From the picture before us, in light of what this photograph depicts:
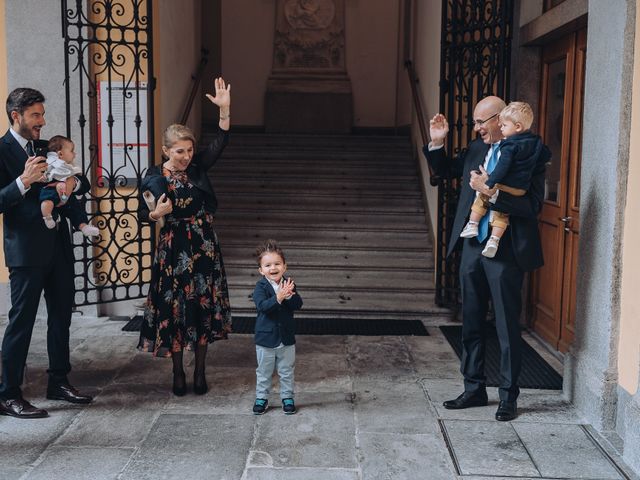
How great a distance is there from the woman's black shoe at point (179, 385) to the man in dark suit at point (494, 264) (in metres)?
1.57

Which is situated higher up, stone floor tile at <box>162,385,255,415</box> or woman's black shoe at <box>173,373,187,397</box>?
woman's black shoe at <box>173,373,187,397</box>

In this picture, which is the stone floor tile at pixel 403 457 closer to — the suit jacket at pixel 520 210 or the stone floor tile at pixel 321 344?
the suit jacket at pixel 520 210

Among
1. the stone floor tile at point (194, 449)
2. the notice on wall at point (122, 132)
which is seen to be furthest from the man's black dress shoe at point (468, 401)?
the notice on wall at point (122, 132)

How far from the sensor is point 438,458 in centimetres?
366

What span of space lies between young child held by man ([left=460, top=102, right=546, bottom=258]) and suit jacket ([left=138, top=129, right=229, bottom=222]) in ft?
5.22

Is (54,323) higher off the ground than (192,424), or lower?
higher

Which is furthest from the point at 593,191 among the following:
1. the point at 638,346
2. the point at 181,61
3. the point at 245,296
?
the point at 181,61

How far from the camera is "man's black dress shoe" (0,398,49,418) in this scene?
416 cm

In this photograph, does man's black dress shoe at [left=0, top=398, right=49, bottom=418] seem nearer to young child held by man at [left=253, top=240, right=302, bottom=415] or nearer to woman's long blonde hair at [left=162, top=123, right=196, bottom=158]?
young child held by man at [left=253, top=240, right=302, bottom=415]

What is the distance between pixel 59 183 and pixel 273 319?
55.6 inches

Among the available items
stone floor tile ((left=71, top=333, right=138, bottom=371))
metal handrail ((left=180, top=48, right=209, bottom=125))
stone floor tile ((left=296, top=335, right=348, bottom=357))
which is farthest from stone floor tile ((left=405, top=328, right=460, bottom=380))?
metal handrail ((left=180, top=48, right=209, bottom=125))

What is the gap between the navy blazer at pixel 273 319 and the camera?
4.12 metres

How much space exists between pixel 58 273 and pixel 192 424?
117cm

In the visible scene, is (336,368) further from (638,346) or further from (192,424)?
(638,346)
